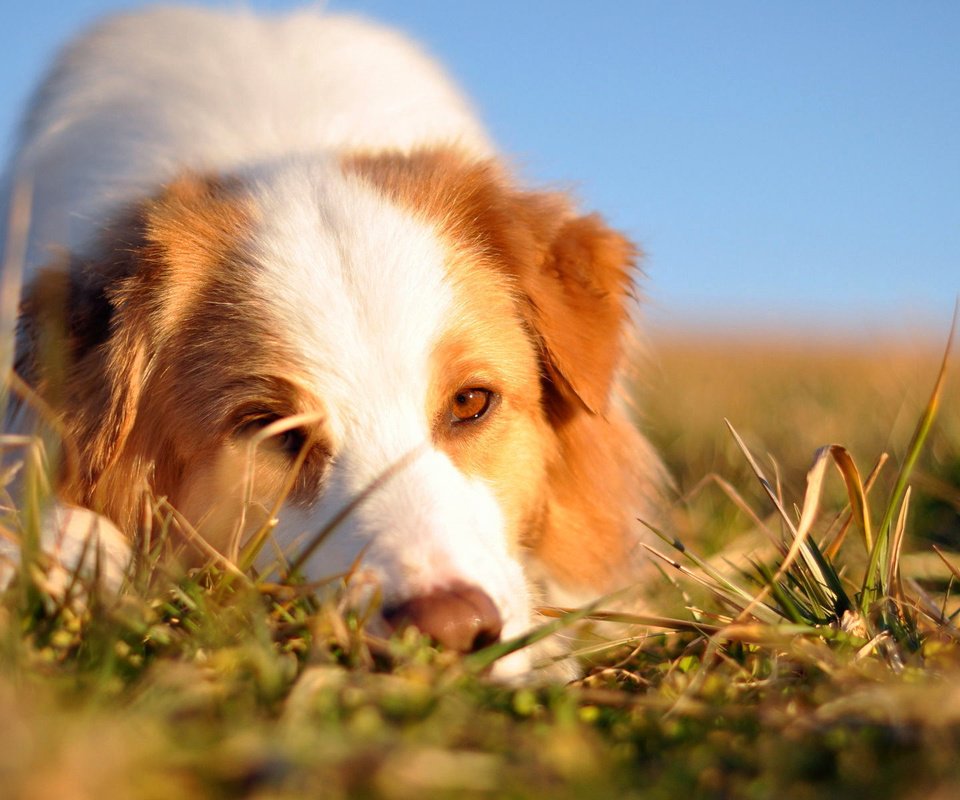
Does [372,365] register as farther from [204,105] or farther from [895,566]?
[204,105]

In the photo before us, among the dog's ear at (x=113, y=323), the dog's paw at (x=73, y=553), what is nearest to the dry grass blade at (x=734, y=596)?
the dog's paw at (x=73, y=553)

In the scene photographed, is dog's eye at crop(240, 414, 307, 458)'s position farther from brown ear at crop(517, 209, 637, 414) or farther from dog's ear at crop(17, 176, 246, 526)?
brown ear at crop(517, 209, 637, 414)

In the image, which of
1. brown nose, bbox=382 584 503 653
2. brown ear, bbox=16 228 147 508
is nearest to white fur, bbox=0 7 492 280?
brown ear, bbox=16 228 147 508

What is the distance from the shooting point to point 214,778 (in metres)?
1.08

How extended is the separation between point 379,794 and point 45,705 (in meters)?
0.48

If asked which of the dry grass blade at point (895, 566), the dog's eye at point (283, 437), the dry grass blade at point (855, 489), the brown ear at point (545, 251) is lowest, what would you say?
the dog's eye at point (283, 437)

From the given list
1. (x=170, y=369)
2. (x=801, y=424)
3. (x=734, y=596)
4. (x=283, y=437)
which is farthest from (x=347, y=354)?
(x=801, y=424)

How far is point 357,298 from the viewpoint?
2.58 m

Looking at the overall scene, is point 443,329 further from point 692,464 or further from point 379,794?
point 692,464

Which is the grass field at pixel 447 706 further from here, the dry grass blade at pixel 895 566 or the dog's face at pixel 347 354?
the dog's face at pixel 347 354

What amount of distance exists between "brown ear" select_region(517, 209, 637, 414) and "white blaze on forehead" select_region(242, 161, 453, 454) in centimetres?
36

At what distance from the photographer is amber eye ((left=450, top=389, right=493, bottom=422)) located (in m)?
2.67

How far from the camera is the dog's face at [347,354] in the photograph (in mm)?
2486

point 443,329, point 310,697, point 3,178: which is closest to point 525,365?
point 443,329
